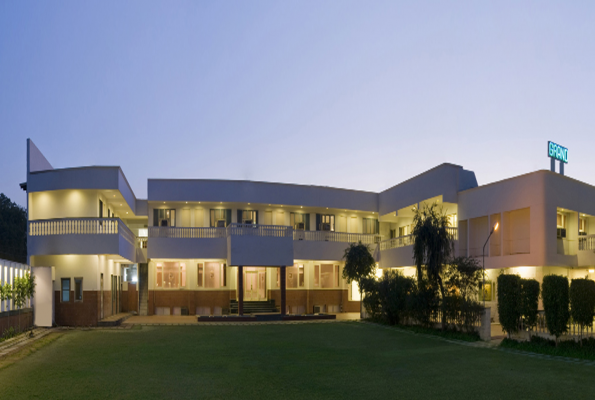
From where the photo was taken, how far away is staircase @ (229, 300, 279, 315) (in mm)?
29609

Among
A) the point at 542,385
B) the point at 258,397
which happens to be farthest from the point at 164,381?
the point at 542,385

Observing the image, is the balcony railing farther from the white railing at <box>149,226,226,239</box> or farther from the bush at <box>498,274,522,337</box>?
the bush at <box>498,274,522,337</box>

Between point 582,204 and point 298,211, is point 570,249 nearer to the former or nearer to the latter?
point 582,204

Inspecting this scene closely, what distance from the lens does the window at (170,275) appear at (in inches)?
1198

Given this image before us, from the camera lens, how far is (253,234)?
1100 inches

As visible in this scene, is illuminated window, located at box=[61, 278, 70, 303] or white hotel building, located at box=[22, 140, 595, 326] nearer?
white hotel building, located at box=[22, 140, 595, 326]

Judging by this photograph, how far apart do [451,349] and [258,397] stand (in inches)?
308

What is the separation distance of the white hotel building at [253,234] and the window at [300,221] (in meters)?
0.08

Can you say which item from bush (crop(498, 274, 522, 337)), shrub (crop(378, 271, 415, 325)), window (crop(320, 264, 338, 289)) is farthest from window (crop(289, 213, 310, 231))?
bush (crop(498, 274, 522, 337))

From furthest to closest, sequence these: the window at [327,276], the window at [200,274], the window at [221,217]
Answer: the window at [327,276], the window at [221,217], the window at [200,274]

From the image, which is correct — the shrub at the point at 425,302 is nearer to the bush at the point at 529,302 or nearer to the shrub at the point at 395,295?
the shrub at the point at 395,295

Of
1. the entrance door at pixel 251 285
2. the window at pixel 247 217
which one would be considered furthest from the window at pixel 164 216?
the entrance door at pixel 251 285

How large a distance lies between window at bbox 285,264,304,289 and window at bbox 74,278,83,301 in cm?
1254

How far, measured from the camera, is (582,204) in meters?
23.4
